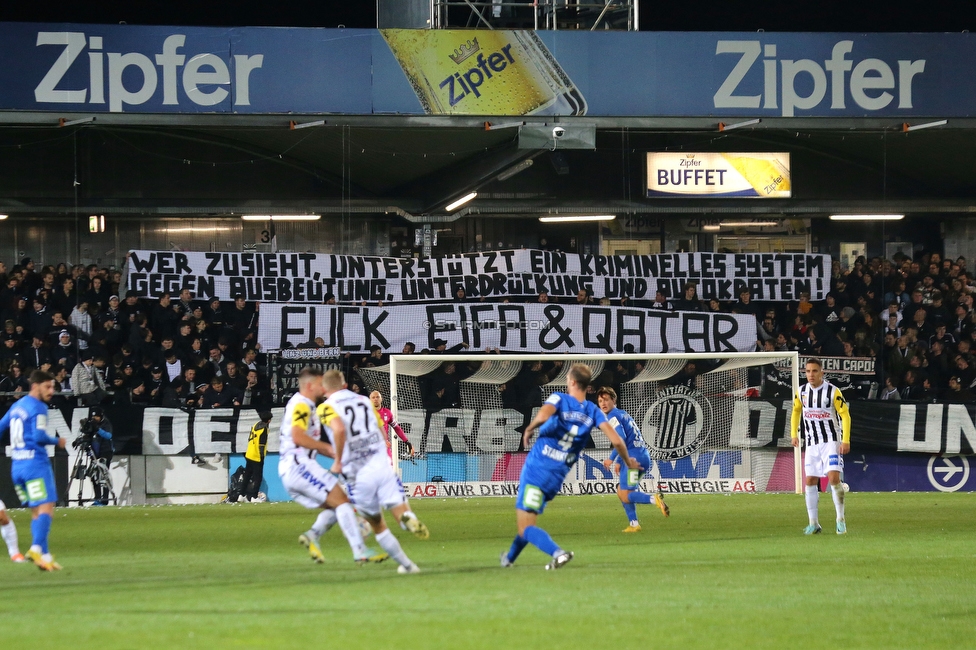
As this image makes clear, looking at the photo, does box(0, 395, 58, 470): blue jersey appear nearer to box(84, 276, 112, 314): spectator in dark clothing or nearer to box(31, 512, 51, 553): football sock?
box(31, 512, 51, 553): football sock

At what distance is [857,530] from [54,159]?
66.9 feet

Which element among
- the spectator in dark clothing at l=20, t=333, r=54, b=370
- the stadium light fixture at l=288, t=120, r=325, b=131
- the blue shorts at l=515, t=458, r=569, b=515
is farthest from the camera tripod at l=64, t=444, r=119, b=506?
the blue shorts at l=515, t=458, r=569, b=515

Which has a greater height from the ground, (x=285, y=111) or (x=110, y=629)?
(x=285, y=111)

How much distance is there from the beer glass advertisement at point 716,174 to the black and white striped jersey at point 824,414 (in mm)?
14119

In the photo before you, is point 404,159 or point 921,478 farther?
point 404,159

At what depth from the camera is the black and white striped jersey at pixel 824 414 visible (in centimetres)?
1467

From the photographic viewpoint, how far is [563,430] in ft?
33.7

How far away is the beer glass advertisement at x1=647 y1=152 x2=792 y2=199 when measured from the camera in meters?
28.3

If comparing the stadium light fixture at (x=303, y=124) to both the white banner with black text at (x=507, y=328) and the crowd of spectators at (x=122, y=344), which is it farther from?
the crowd of spectators at (x=122, y=344)

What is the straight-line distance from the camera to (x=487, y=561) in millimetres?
11469

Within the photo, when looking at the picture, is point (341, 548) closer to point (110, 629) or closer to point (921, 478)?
point (110, 629)

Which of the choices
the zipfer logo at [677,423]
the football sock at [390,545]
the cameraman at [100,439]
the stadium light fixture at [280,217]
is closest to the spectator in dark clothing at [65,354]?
the cameraman at [100,439]

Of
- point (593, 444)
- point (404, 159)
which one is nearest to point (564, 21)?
point (404, 159)

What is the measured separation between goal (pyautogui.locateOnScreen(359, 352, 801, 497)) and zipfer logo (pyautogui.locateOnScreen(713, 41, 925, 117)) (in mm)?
5492
